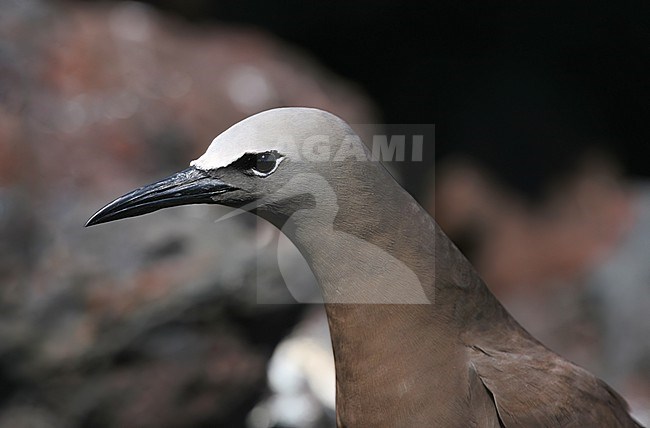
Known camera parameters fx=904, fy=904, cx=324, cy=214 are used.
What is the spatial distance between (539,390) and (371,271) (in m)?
0.49

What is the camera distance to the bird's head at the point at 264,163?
6.41 ft

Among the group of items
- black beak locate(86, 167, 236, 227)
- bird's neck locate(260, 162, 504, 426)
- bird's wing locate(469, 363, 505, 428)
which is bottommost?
bird's wing locate(469, 363, 505, 428)

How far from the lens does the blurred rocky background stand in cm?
365

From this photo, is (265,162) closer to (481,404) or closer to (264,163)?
(264,163)

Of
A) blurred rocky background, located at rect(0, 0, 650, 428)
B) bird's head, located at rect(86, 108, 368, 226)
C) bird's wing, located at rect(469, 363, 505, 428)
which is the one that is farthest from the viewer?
blurred rocky background, located at rect(0, 0, 650, 428)

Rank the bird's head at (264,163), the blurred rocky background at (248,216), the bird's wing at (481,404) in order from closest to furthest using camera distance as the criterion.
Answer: the bird's head at (264,163) < the bird's wing at (481,404) < the blurred rocky background at (248,216)

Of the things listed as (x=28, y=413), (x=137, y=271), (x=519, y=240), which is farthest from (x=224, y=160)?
(x=519, y=240)

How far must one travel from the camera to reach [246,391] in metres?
3.97

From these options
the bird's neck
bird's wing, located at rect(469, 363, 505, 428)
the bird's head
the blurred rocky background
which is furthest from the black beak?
the blurred rocky background

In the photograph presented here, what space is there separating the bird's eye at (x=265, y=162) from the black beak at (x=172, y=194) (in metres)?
0.08

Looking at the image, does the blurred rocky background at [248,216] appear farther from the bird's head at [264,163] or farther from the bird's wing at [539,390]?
the bird's wing at [539,390]

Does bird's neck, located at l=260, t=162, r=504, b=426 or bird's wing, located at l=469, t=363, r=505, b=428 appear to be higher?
bird's neck, located at l=260, t=162, r=504, b=426

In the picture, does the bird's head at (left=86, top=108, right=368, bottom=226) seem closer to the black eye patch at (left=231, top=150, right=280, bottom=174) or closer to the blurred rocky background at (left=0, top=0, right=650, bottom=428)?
the black eye patch at (left=231, top=150, right=280, bottom=174)

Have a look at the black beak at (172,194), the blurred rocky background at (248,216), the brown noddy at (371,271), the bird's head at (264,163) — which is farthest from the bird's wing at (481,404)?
the blurred rocky background at (248,216)
